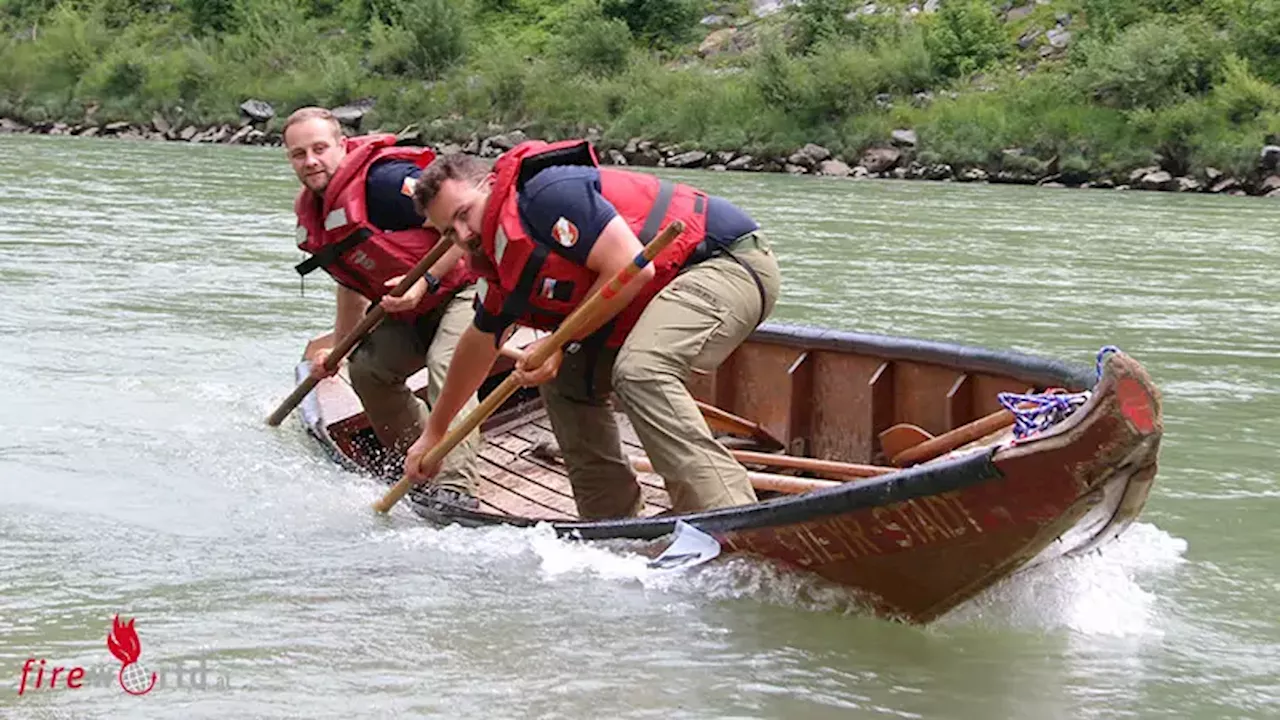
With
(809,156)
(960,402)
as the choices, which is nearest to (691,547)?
(960,402)

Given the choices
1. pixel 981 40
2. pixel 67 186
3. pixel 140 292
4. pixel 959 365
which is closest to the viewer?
pixel 959 365

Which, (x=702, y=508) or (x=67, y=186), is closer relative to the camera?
(x=702, y=508)

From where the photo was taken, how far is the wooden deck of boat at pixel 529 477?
625 centimetres

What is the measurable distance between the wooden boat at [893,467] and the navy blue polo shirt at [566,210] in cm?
81

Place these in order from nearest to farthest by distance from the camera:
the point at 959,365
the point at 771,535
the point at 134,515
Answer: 1. the point at 771,535
2. the point at 959,365
3. the point at 134,515

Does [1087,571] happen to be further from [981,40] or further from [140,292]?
[981,40]

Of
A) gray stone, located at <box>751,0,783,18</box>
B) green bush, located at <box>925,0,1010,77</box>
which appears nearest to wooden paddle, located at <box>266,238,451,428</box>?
green bush, located at <box>925,0,1010,77</box>

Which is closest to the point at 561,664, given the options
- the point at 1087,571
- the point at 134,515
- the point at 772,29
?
the point at 1087,571

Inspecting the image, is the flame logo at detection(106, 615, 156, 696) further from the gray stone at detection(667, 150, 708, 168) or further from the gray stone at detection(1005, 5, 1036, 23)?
the gray stone at detection(1005, 5, 1036, 23)

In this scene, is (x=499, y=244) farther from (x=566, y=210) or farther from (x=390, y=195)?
(x=390, y=195)

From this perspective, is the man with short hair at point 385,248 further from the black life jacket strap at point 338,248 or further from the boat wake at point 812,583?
the boat wake at point 812,583

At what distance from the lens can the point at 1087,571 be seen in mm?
5062

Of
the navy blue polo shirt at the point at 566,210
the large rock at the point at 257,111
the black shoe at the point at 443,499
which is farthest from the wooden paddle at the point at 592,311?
the large rock at the point at 257,111

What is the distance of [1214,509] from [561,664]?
10.4 ft
